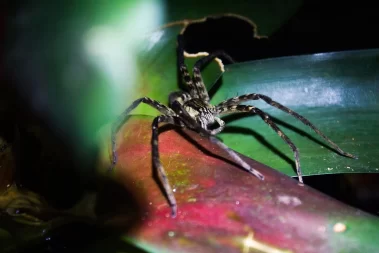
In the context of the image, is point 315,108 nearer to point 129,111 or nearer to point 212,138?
point 212,138

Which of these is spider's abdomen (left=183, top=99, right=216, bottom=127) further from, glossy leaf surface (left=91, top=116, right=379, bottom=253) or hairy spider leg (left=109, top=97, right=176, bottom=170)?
glossy leaf surface (left=91, top=116, right=379, bottom=253)

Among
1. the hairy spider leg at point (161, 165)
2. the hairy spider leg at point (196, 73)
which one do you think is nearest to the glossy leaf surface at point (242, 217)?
the hairy spider leg at point (161, 165)

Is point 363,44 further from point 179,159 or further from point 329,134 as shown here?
point 179,159

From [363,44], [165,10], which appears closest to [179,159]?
[165,10]

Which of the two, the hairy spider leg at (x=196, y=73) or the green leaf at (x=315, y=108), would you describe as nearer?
the green leaf at (x=315, y=108)

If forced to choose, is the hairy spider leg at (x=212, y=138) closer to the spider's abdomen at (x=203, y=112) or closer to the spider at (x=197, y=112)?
the spider at (x=197, y=112)

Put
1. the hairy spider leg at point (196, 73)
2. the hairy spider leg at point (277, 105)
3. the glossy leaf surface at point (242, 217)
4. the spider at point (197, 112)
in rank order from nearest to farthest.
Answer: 1. the glossy leaf surface at point (242, 217)
2. the spider at point (197, 112)
3. the hairy spider leg at point (277, 105)
4. the hairy spider leg at point (196, 73)
